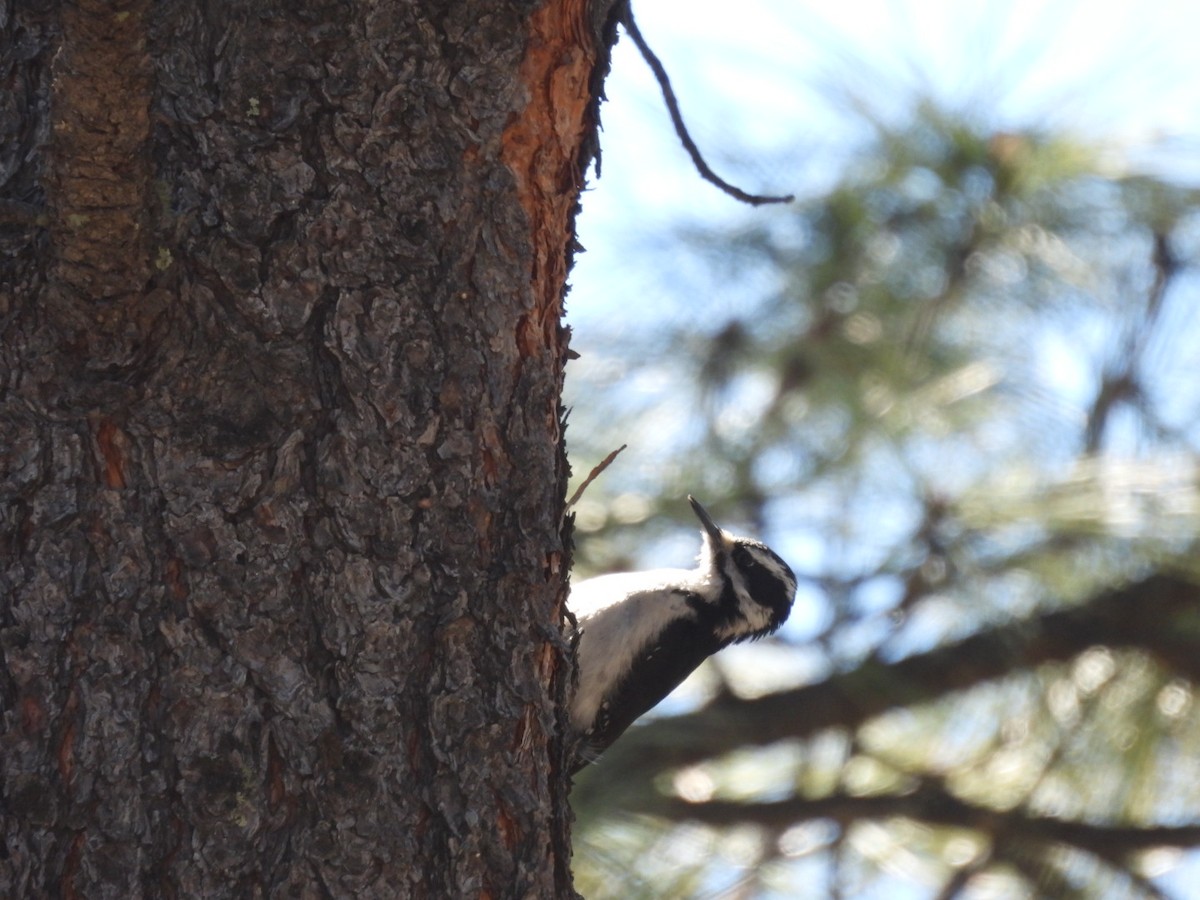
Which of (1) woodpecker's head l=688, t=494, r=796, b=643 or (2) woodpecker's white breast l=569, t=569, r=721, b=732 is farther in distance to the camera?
(1) woodpecker's head l=688, t=494, r=796, b=643

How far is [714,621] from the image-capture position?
3.53m

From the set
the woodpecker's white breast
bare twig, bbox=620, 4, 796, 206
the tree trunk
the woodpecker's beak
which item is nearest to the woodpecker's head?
the woodpecker's beak

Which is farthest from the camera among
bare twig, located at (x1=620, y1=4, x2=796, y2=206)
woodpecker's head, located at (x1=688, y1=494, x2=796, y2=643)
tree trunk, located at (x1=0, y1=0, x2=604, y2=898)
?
woodpecker's head, located at (x1=688, y1=494, x2=796, y2=643)

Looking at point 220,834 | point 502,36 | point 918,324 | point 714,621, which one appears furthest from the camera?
point 918,324

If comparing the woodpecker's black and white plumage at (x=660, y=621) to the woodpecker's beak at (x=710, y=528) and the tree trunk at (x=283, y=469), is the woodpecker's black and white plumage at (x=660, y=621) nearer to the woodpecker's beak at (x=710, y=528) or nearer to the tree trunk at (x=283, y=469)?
the woodpecker's beak at (x=710, y=528)

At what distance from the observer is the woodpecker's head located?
3543 mm

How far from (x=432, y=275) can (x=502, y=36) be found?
314mm

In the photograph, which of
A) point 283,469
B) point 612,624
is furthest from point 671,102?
point 612,624

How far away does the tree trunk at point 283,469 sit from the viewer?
1.47 metres

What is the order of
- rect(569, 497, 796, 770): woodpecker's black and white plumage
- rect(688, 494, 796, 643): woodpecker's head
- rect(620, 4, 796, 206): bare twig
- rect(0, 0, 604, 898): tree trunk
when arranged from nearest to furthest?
rect(0, 0, 604, 898): tree trunk
rect(620, 4, 796, 206): bare twig
rect(569, 497, 796, 770): woodpecker's black and white plumage
rect(688, 494, 796, 643): woodpecker's head

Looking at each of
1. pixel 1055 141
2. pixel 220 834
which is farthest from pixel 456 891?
pixel 1055 141

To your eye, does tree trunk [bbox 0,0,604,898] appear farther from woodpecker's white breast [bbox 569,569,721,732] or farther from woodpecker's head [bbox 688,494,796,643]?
woodpecker's head [bbox 688,494,796,643]

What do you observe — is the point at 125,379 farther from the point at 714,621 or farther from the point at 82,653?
the point at 714,621

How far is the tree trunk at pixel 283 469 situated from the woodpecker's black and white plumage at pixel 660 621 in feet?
5.09
